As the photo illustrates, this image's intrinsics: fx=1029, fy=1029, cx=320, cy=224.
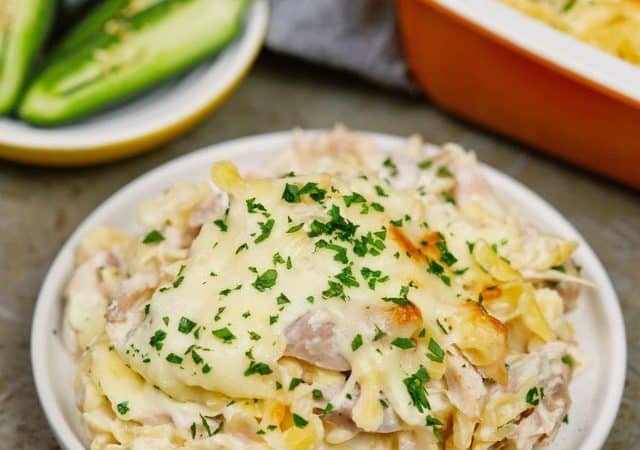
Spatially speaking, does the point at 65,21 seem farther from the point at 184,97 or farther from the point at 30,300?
the point at 30,300

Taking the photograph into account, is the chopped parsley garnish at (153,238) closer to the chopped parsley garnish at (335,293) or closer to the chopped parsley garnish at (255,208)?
the chopped parsley garnish at (255,208)

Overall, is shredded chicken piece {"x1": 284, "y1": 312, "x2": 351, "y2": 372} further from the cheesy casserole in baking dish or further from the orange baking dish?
the orange baking dish

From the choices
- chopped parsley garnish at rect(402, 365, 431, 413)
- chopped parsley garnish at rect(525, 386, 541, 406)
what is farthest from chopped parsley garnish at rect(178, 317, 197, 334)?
chopped parsley garnish at rect(525, 386, 541, 406)

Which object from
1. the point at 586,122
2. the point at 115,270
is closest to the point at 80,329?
the point at 115,270

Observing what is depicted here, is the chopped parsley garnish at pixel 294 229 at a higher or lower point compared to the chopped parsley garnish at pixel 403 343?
higher

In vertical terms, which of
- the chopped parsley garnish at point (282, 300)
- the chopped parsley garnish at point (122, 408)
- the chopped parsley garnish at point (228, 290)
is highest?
the chopped parsley garnish at point (282, 300)

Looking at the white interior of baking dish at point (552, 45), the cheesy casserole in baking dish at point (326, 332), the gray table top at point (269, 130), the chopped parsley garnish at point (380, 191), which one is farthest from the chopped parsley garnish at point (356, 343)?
the white interior of baking dish at point (552, 45)
